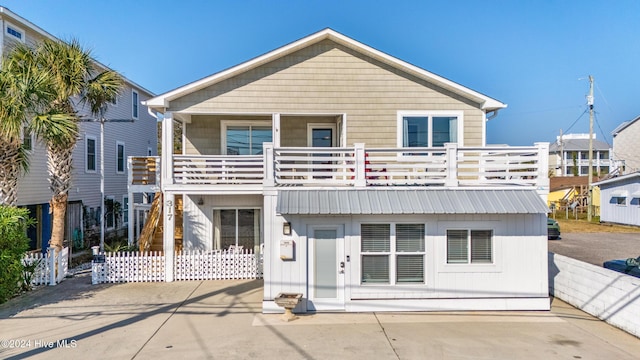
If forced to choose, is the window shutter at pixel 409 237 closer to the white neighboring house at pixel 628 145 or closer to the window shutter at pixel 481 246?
the window shutter at pixel 481 246

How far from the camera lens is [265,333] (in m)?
7.08

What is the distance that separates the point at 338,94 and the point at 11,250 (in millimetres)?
9765

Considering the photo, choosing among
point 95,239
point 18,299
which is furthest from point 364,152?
point 95,239

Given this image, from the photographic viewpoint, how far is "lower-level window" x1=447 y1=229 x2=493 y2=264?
8.42 metres

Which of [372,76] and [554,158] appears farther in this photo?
[554,158]

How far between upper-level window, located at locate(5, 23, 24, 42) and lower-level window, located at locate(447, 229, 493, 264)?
Result: 15.6 m

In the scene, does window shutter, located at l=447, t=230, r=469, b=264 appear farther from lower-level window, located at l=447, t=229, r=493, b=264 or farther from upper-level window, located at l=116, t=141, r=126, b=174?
upper-level window, located at l=116, t=141, r=126, b=174

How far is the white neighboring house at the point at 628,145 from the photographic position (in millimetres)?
38062

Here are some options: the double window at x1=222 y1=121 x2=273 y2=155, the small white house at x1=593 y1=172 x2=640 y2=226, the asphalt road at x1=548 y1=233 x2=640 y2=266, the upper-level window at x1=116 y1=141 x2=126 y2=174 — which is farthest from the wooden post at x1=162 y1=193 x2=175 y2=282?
the small white house at x1=593 y1=172 x2=640 y2=226

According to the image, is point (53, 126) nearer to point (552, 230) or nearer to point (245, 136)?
point (245, 136)

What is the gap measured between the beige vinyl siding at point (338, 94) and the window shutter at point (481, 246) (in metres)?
4.56

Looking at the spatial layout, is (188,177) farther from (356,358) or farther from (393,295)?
(356,358)

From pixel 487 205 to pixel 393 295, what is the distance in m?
2.89

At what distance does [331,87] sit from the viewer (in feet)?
39.4
